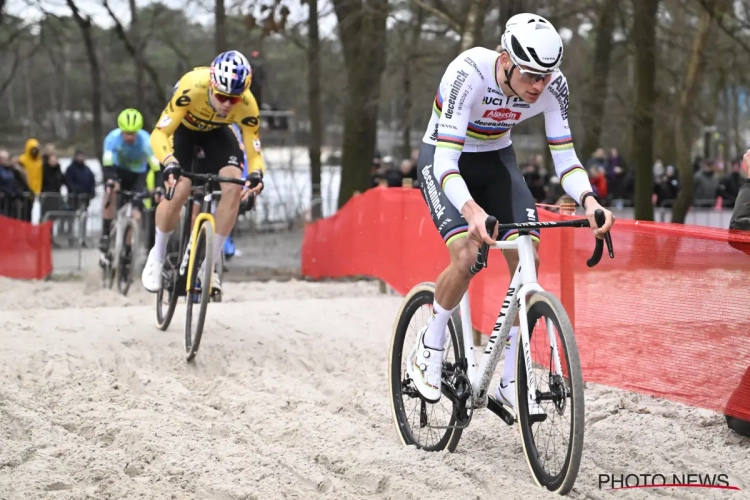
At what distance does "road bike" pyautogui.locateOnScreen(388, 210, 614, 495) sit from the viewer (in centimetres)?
477

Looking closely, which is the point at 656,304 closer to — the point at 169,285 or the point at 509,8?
the point at 169,285

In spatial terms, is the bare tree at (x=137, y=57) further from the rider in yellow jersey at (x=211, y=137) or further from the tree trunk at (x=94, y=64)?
the rider in yellow jersey at (x=211, y=137)

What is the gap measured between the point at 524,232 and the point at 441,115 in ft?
2.49

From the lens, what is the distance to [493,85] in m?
5.44

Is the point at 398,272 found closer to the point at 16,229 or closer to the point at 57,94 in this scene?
the point at 16,229

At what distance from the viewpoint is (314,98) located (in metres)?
27.0

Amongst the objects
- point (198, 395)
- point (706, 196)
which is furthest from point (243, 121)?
point (706, 196)

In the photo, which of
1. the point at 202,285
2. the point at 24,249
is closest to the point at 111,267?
the point at 24,249

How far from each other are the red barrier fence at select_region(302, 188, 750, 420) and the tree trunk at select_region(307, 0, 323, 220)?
1296 cm

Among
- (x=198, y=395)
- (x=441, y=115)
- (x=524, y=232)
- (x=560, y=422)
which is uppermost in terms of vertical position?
(x=441, y=115)

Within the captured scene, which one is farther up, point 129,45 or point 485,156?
point 129,45

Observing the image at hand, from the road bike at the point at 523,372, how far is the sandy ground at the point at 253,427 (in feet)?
0.50

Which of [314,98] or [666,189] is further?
[314,98]

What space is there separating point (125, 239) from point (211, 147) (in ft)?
15.3
